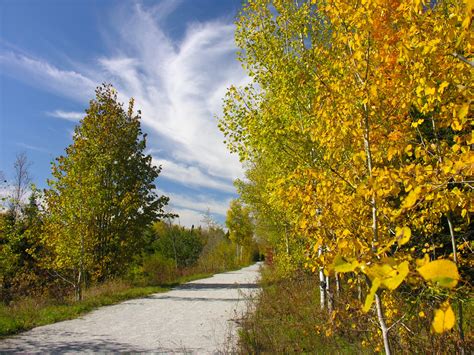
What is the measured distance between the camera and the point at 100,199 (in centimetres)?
1219

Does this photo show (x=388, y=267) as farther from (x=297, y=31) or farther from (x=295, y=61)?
(x=297, y=31)

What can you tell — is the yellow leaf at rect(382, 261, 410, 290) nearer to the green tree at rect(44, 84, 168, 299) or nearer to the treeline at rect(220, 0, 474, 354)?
the treeline at rect(220, 0, 474, 354)

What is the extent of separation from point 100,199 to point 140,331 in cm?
630

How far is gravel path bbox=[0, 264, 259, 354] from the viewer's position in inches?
232

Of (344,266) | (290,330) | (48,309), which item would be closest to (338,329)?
(290,330)

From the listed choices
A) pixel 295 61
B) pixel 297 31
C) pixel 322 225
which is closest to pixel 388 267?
pixel 322 225

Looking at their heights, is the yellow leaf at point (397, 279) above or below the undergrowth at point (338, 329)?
above

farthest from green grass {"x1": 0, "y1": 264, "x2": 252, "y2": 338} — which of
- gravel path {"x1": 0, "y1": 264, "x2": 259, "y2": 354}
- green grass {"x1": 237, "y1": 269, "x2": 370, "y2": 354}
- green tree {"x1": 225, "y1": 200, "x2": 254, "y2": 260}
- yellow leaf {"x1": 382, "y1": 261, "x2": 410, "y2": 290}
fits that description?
green tree {"x1": 225, "y1": 200, "x2": 254, "y2": 260}

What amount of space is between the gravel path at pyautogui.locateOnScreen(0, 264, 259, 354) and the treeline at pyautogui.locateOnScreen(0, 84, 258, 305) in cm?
302

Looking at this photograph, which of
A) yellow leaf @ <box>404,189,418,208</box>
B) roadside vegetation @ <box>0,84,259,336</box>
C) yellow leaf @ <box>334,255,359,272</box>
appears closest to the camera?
yellow leaf @ <box>334,255,359,272</box>

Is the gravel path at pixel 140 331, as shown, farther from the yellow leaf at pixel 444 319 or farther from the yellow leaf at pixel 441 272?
the yellow leaf at pixel 441 272

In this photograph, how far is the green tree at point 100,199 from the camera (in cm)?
1144

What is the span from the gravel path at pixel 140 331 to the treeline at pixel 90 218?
3025mm

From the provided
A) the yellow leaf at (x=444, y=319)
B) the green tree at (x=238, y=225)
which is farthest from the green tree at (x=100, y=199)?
the green tree at (x=238, y=225)
